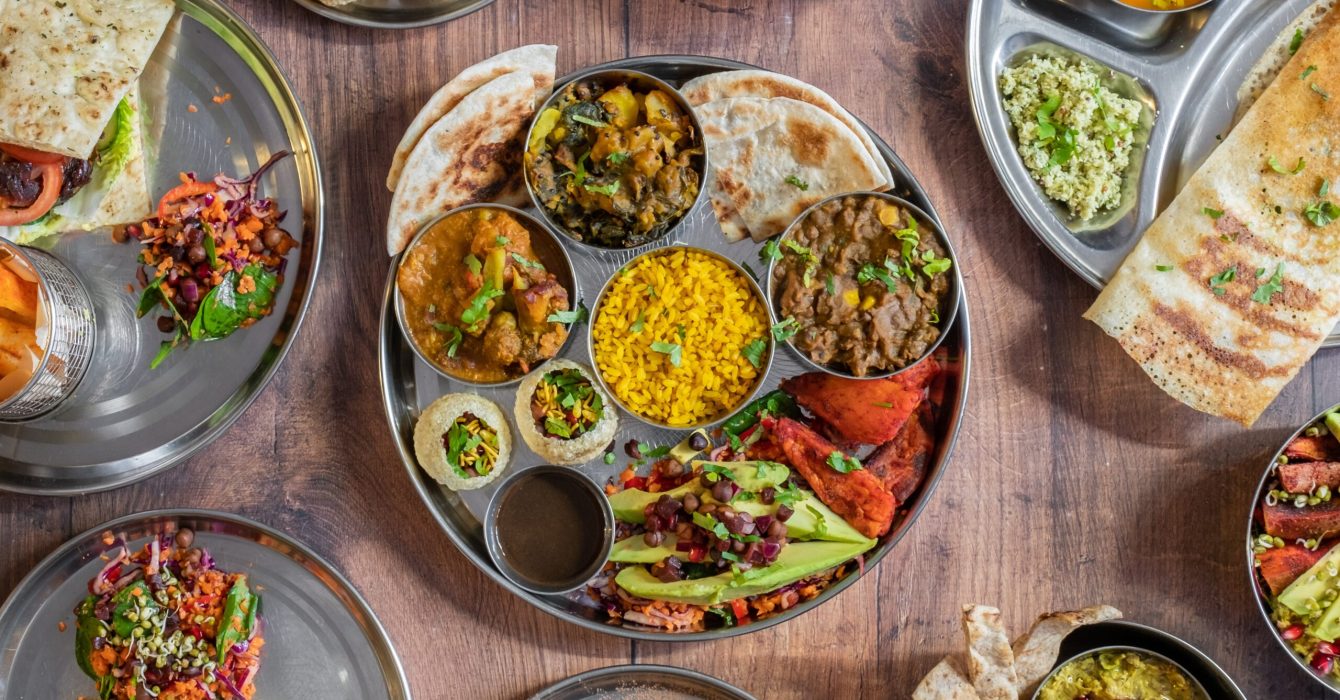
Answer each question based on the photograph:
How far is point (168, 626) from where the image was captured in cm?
329

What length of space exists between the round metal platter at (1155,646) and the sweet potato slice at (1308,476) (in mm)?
657

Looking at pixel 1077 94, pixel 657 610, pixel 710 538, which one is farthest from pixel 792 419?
pixel 1077 94

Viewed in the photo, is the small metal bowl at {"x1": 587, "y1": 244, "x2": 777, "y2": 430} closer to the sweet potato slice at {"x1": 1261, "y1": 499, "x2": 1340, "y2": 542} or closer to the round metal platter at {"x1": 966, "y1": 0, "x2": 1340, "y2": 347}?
the round metal platter at {"x1": 966, "y1": 0, "x2": 1340, "y2": 347}

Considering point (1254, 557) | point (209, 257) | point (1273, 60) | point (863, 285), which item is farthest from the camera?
point (1273, 60)

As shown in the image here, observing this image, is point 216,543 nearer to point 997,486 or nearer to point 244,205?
point 244,205

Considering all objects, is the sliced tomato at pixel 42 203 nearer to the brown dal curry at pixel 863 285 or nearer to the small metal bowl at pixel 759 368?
the small metal bowl at pixel 759 368

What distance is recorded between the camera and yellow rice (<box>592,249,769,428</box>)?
124 inches

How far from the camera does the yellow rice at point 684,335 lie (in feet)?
10.4

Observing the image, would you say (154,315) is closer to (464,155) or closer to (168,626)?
(168,626)

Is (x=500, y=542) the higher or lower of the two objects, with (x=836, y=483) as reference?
lower

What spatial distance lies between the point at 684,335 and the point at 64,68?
223 centimetres

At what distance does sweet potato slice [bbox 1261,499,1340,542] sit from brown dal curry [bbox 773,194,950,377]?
1.38m

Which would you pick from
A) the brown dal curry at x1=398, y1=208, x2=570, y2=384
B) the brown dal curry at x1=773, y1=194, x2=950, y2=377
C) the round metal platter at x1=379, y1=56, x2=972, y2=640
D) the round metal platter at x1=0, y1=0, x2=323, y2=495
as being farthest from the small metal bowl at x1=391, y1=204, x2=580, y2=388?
the brown dal curry at x1=773, y1=194, x2=950, y2=377

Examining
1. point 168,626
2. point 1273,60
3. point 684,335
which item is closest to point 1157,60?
point 1273,60
